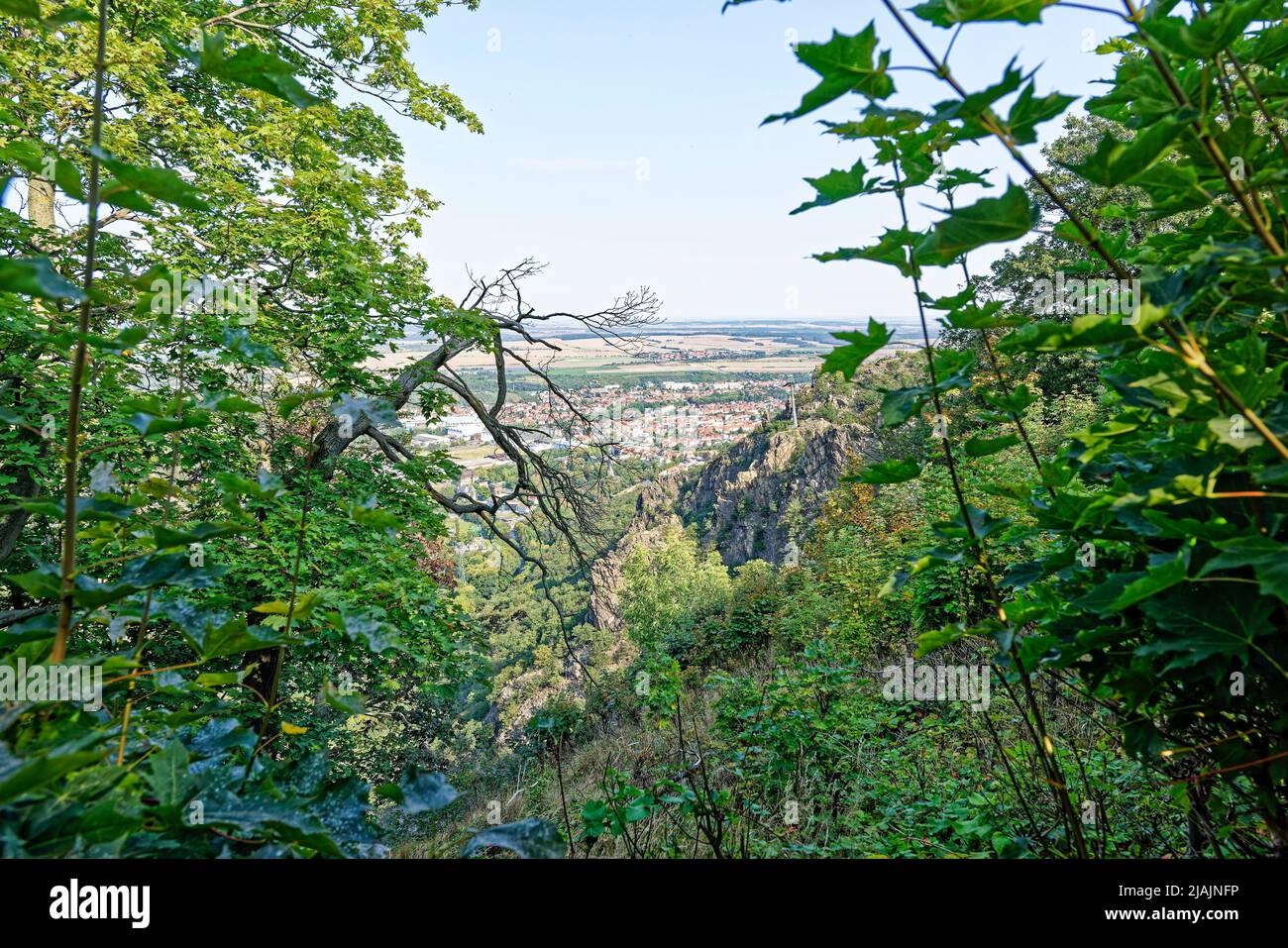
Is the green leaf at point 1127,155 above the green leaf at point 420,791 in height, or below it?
above

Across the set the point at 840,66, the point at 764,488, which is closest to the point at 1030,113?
the point at 840,66

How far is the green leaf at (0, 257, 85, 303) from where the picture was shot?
57cm

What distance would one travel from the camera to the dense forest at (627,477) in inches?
26.9

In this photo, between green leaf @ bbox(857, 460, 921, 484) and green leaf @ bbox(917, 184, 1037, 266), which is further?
green leaf @ bbox(857, 460, 921, 484)

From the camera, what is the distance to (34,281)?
0.59 m

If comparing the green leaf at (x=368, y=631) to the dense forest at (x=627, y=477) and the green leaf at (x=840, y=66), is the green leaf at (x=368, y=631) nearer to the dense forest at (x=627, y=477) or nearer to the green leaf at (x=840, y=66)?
the dense forest at (x=627, y=477)

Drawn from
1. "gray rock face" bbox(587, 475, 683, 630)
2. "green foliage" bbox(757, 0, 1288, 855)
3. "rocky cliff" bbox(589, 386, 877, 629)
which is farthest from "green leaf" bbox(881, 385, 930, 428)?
"gray rock face" bbox(587, 475, 683, 630)

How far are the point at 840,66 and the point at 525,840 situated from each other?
3.38ft

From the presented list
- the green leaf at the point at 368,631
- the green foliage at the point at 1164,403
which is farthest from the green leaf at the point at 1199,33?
the green leaf at the point at 368,631

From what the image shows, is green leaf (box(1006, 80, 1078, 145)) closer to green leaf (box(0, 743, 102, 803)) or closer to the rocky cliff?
green leaf (box(0, 743, 102, 803))

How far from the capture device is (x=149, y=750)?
0.80m

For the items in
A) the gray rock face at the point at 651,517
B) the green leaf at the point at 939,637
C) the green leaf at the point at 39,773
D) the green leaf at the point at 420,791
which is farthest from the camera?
the gray rock face at the point at 651,517
